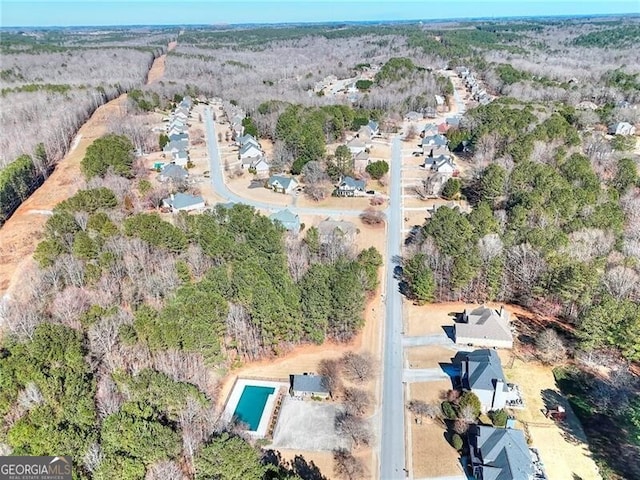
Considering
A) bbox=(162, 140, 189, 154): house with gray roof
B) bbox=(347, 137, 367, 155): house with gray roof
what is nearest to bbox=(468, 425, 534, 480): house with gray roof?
bbox=(347, 137, 367, 155): house with gray roof

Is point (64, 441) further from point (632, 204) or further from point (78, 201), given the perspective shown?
point (632, 204)

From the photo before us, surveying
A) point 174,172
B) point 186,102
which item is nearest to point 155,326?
point 174,172

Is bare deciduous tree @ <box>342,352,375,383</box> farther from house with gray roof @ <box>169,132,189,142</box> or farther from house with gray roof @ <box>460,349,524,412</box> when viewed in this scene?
house with gray roof @ <box>169,132,189,142</box>

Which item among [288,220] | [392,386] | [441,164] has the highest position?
[441,164]

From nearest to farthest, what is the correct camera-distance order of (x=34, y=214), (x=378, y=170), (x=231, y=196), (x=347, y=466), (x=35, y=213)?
(x=347, y=466) → (x=34, y=214) → (x=35, y=213) → (x=231, y=196) → (x=378, y=170)

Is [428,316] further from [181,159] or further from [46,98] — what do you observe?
[46,98]

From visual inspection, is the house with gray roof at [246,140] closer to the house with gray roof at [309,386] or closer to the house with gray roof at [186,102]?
the house with gray roof at [186,102]
